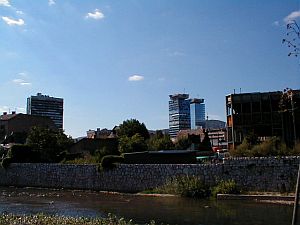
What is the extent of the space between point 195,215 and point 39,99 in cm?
15971

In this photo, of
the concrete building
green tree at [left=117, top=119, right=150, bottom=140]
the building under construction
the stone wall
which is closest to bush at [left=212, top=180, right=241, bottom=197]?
the stone wall

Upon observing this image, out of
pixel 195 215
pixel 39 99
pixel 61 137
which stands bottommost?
pixel 195 215

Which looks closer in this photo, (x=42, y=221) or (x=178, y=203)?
(x=42, y=221)

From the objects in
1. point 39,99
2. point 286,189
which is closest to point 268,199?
point 286,189

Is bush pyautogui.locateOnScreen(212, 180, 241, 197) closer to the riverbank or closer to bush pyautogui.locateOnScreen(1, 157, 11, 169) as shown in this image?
the riverbank

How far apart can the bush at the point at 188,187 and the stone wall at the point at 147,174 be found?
0.54 metres

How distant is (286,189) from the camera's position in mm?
30359

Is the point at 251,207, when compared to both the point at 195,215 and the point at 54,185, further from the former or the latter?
the point at 54,185

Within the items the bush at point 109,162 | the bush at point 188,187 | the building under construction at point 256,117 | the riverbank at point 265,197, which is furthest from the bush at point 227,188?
the building under construction at point 256,117

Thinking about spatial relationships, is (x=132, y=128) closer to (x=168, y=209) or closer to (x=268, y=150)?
(x=268, y=150)

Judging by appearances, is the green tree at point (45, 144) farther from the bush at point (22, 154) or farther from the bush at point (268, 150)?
the bush at point (268, 150)

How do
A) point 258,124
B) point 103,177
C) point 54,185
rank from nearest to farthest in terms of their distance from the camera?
point 103,177, point 54,185, point 258,124

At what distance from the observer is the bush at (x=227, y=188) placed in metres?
31.8

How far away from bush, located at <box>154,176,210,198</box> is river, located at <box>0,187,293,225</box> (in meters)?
1.25
